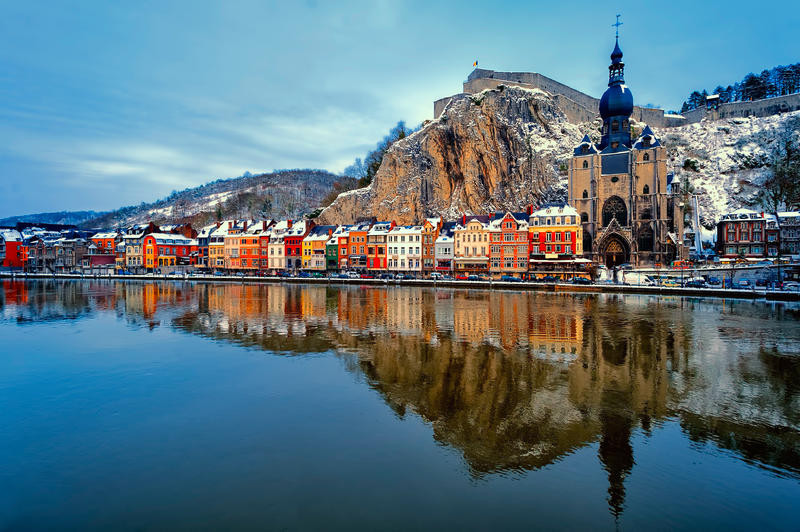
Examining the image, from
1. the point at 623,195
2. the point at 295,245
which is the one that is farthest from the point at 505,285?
the point at 295,245

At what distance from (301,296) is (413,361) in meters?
25.9

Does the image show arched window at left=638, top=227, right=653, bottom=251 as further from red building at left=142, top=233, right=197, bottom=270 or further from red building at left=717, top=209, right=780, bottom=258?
red building at left=142, top=233, right=197, bottom=270

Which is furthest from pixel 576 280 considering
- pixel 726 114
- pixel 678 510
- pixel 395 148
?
pixel 726 114

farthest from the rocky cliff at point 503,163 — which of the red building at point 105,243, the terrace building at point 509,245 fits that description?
the red building at point 105,243

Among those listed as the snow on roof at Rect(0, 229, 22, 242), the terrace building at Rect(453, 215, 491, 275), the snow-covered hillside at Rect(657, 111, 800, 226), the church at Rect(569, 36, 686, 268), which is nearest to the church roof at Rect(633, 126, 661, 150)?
the church at Rect(569, 36, 686, 268)

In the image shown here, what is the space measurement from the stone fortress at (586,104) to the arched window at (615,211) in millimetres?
33250

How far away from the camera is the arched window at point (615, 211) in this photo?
2162 inches

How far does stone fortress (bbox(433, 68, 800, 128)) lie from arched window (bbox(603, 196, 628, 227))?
3325 cm

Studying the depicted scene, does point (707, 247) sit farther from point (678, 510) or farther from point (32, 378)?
point (32, 378)

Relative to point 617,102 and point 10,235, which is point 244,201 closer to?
point 10,235

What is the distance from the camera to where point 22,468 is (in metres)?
8.77

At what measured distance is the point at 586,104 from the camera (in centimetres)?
8831

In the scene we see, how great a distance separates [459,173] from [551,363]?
2150 inches

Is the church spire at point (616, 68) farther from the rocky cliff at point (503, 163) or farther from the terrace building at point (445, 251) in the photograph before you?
the terrace building at point (445, 251)
